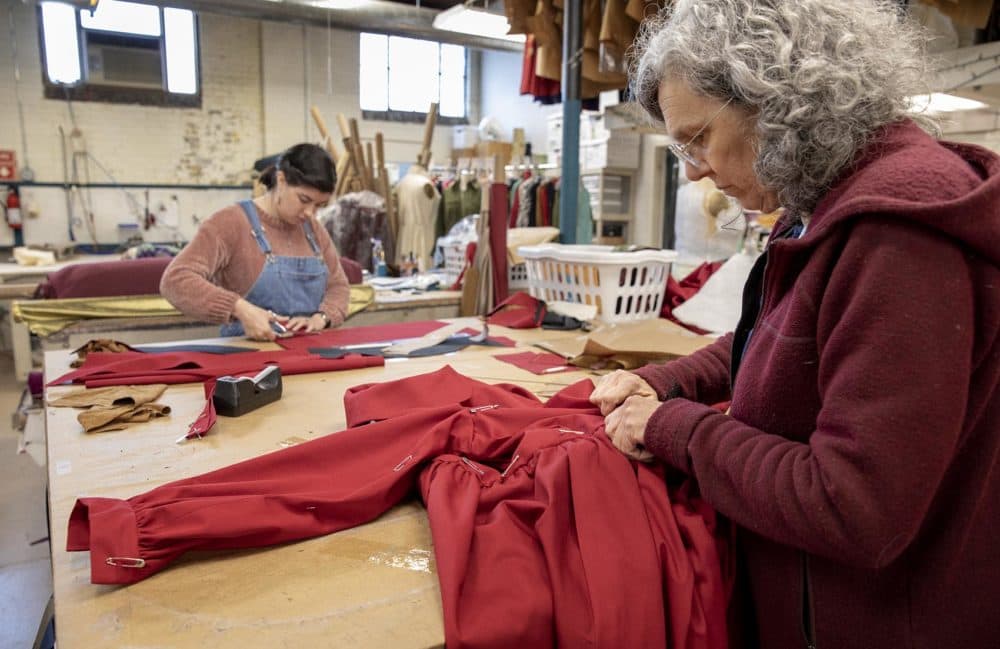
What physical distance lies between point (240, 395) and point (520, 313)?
4.70ft

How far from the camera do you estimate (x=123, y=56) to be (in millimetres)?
8789

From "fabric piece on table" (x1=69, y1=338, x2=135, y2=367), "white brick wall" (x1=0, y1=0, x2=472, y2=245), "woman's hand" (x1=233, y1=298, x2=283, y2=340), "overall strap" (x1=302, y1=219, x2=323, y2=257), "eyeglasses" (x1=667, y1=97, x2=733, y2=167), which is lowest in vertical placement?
"fabric piece on table" (x1=69, y1=338, x2=135, y2=367)

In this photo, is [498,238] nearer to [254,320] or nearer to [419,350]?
[419,350]

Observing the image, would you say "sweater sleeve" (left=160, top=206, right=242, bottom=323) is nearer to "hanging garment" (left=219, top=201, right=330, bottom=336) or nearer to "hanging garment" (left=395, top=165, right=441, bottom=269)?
"hanging garment" (left=219, top=201, right=330, bottom=336)

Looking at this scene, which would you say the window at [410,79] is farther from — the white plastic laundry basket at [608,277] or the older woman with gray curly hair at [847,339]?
the older woman with gray curly hair at [847,339]

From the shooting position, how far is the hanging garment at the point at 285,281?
2.81 m

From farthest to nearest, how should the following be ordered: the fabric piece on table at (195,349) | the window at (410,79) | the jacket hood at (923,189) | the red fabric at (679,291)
Answer: the window at (410,79) < the red fabric at (679,291) < the fabric piece on table at (195,349) < the jacket hood at (923,189)

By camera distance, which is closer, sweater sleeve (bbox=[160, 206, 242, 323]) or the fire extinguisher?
sweater sleeve (bbox=[160, 206, 242, 323])

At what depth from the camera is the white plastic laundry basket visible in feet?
8.39

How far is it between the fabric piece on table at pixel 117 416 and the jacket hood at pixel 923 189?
4.80 feet

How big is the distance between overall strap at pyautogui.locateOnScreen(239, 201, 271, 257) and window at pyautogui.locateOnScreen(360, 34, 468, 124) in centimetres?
811

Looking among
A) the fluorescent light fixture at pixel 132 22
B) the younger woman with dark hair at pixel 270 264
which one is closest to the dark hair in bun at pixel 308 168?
the younger woman with dark hair at pixel 270 264

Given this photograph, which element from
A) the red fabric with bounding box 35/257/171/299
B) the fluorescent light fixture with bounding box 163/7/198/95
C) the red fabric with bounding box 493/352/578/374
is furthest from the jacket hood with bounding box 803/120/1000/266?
the fluorescent light fixture with bounding box 163/7/198/95

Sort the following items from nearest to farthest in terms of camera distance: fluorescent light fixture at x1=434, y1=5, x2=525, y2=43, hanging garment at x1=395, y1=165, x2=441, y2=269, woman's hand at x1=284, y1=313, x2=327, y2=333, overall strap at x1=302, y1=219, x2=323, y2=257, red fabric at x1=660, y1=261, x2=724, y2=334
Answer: woman's hand at x1=284, y1=313, x2=327, y2=333 → red fabric at x1=660, y1=261, x2=724, y2=334 → overall strap at x1=302, y1=219, x2=323, y2=257 → fluorescent light fixture at x1=434, y1=5, x2=525, y2=43 → hanging garment at x1=395, y1=165, x2=441, y2=269
